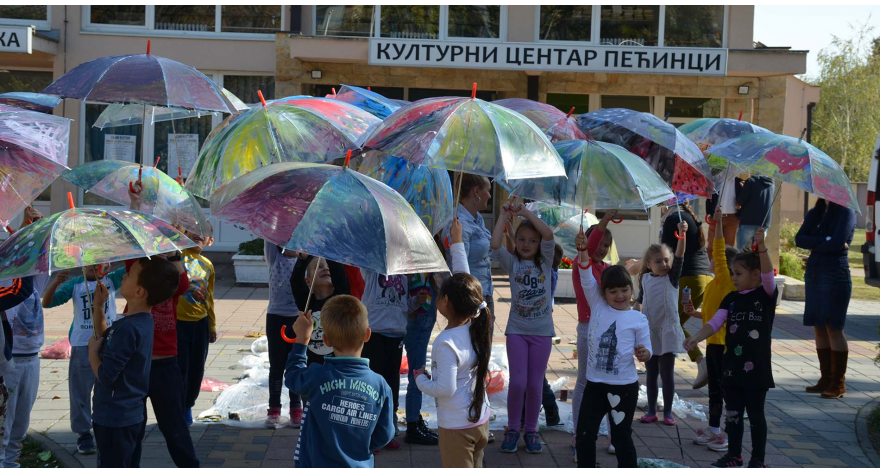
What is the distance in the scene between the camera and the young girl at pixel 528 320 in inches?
211

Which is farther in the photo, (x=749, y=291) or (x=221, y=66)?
(x=221, y=66)

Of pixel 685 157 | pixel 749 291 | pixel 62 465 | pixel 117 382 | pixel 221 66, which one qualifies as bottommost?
pixel 62 465

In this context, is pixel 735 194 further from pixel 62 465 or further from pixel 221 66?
pixel 221 66

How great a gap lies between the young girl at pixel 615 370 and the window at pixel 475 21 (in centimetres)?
1069

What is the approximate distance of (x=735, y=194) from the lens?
9.23 metres

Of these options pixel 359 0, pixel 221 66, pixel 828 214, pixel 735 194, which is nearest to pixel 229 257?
pixel 221 66

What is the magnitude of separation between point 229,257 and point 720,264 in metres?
10.9

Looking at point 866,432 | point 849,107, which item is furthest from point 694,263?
point 849,107

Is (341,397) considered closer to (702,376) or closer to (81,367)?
(81,367)

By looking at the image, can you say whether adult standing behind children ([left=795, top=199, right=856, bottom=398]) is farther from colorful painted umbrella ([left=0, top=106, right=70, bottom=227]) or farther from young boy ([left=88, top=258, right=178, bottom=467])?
colorful painted umbrella ([left=0, top=106, right=70, bottom=227])

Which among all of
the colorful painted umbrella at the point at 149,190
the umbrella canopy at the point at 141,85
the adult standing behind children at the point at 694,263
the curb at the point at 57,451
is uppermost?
the umbrella canopy at the point at 141,85

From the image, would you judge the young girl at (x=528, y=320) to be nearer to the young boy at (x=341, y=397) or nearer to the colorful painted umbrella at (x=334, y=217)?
the colorful painted umbrella at (x=334, y=217)

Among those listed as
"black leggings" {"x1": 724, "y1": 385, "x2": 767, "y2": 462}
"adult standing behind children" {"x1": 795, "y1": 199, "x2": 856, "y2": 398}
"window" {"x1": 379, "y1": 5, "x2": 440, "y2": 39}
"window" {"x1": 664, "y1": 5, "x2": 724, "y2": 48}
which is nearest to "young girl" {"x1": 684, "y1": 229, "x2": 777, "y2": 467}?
"black leggings" {"x1": 724, "y1": 385, "x2": 767, "y2": 462}

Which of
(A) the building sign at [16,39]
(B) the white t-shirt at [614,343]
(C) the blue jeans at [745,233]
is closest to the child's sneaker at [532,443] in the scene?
(B) the white t-shirt at [614,343]
